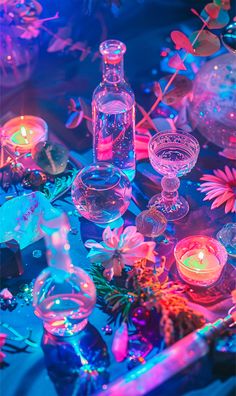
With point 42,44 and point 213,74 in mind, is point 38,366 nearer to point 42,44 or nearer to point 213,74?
point 213,74

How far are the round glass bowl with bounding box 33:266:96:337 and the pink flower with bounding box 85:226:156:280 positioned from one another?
92 mm

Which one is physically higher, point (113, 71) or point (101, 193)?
point (113, 71)

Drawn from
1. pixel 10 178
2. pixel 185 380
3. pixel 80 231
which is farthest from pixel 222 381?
pixel 10 178

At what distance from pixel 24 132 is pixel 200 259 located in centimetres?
50

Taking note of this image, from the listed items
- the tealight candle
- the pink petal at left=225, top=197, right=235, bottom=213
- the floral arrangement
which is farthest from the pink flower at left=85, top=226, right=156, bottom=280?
the tealight candle

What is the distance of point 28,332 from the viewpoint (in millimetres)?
944

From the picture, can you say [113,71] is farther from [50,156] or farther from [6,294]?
[6,294]

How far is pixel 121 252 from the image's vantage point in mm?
968

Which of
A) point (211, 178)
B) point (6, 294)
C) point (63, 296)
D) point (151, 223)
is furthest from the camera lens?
point (211, 178)

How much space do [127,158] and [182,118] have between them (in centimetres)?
22

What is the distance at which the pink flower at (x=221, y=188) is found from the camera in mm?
1147

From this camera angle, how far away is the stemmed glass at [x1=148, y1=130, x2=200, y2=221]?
44.2 inches

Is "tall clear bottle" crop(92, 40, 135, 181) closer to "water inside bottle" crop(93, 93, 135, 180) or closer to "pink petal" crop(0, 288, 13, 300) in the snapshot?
"water inside bottle" crop(93, 93, 135, 180)

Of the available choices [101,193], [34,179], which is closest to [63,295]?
[101,193]
